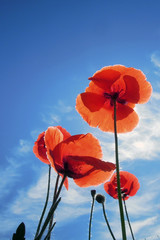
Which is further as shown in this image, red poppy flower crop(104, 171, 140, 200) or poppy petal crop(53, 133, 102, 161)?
red poppy flower crop(104, 171, 140, 200)

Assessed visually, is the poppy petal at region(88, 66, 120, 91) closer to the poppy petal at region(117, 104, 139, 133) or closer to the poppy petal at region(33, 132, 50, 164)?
the poppy petal at region(117, 104, 139, 133)

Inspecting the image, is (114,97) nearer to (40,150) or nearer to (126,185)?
(40,150)

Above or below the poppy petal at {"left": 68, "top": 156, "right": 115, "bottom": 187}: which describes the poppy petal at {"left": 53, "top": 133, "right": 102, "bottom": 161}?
above

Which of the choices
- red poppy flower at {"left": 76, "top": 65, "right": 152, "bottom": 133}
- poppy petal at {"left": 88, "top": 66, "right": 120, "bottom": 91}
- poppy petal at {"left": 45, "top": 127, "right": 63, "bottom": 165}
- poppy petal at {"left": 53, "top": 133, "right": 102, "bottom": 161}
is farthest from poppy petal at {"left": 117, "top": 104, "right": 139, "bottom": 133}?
poppy petal at {"left": 45, "top": 127, "right": 63, "bottom": 165}

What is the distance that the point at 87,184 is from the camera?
4.88 ft

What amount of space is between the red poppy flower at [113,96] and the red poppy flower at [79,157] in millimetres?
479

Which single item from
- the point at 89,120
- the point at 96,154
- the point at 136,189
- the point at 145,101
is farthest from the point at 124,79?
the point at 136,189

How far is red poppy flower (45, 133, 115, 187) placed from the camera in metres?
1.38

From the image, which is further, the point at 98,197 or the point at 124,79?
the point at 98,197

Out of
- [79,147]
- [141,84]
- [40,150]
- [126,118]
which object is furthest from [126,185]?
[79,147]

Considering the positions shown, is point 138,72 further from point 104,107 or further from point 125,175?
point 125,175

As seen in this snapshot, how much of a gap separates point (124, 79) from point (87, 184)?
855mm

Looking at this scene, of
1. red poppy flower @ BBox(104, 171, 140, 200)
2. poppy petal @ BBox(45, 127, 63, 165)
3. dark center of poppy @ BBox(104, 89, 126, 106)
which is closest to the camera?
poppy petal @ BBox(45, 127, 63, 165)

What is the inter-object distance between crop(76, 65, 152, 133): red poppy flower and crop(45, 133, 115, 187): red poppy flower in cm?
48
